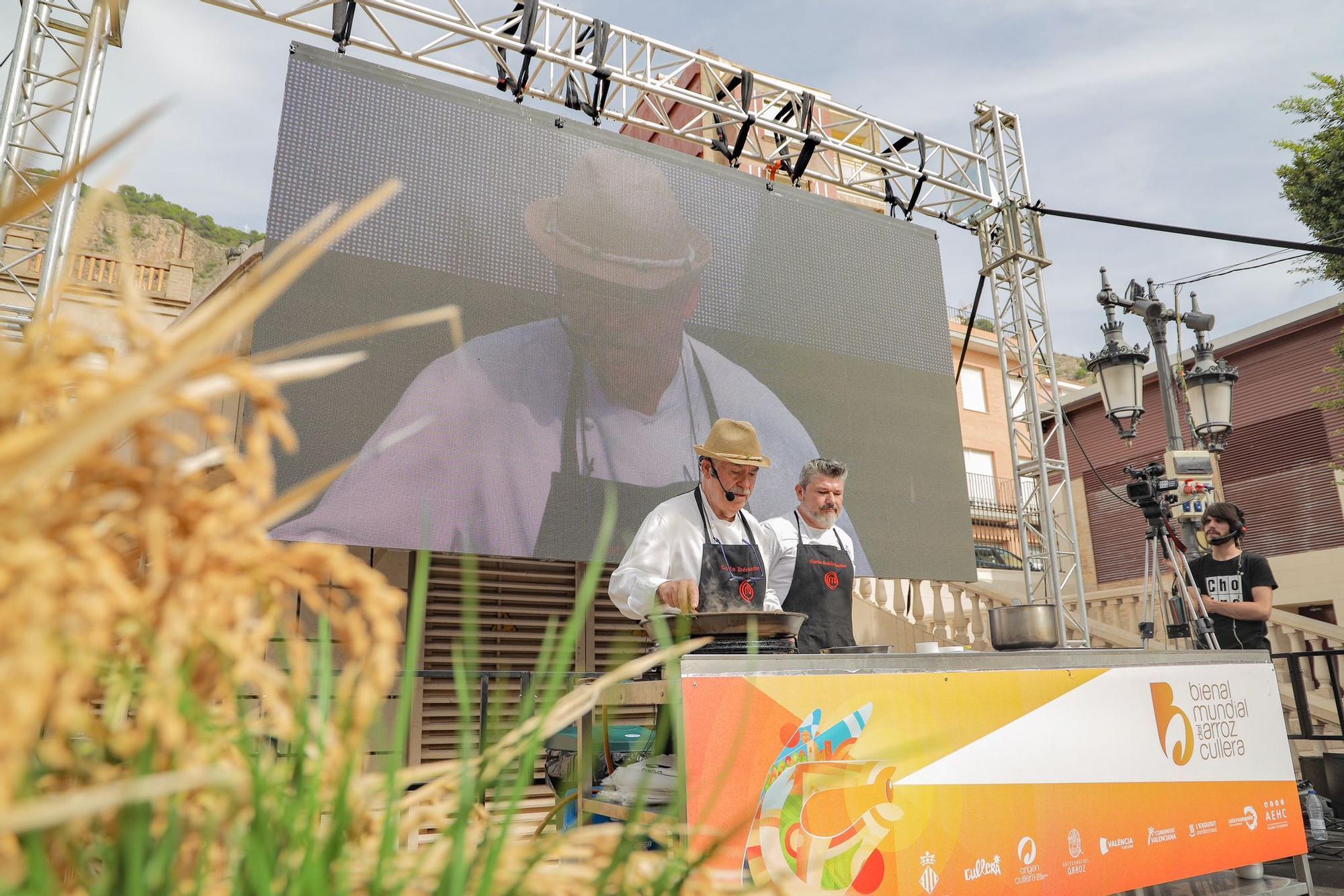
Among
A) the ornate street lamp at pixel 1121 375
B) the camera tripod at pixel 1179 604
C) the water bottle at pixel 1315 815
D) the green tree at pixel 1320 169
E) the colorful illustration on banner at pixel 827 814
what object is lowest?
the water bottle at pixel 1315 815

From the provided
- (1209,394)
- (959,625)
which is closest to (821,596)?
(1209,394)

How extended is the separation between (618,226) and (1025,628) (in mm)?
Result: 4534

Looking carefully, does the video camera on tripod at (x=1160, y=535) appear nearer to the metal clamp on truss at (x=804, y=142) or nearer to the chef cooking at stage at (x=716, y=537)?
the chef cooking at stage at (x=716, y=537)

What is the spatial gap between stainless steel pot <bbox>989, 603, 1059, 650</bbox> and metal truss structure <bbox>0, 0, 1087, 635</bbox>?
168 inches

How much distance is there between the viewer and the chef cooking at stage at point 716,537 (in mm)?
3201

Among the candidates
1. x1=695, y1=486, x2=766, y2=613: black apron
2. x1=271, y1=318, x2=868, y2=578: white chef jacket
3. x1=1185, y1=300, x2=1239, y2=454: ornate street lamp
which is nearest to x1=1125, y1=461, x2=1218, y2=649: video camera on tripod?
x1=1185, y1=300, x2=1239, y2=454: ornate street lamp

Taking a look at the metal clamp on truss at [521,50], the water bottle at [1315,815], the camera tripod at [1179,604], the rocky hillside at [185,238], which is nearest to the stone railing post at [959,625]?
the camera tripod at [1179,604]

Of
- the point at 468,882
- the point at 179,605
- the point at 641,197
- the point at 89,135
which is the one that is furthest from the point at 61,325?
the point at 641,197

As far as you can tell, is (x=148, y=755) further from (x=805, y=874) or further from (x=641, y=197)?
(x=641, y=197)

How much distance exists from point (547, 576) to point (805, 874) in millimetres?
5745

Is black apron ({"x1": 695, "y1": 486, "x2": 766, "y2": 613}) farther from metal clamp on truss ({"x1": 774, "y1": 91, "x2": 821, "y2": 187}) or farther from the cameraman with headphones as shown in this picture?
metal clamp on truss ({"x1": 774, "y1": 91, "x2": 821, "y2": 187})

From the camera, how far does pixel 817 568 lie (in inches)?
158

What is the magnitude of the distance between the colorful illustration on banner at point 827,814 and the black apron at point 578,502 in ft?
11.7

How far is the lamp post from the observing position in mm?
5633
